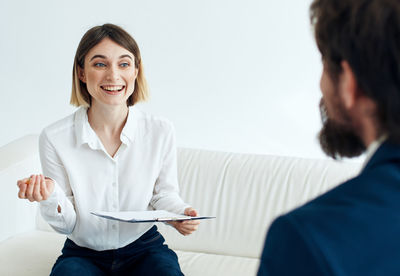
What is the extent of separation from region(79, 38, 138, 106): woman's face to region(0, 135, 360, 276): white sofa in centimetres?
68

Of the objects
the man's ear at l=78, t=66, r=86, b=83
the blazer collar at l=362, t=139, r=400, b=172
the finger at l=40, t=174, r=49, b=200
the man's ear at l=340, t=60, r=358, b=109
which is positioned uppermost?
the man's ear at l=340, t=60, r=358, b=109

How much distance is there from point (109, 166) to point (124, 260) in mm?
326

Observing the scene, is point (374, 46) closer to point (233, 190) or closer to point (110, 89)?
point (110, 89)

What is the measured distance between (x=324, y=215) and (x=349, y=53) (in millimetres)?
239

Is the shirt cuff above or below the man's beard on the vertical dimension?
below

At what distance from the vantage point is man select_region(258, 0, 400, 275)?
751mm

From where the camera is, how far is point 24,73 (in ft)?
13.2

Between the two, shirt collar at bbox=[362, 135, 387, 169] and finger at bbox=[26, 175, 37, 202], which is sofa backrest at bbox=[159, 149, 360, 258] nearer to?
finger at bbox=[26, 175, 37, 202]

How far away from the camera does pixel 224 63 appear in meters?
3.62

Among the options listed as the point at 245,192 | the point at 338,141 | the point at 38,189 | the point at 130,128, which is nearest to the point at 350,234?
the point at 338,141

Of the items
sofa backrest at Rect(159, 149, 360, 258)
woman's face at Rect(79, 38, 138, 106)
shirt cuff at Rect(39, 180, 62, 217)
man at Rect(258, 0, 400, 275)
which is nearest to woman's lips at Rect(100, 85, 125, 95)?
woman's face at Rect(79, 38, 138, 106)

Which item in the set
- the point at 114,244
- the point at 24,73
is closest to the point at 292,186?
the point at 114,244

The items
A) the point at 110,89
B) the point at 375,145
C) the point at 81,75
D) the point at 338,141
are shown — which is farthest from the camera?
the point at 81,75

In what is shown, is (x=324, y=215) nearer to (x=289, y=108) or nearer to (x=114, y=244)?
(x=114, y=244)
